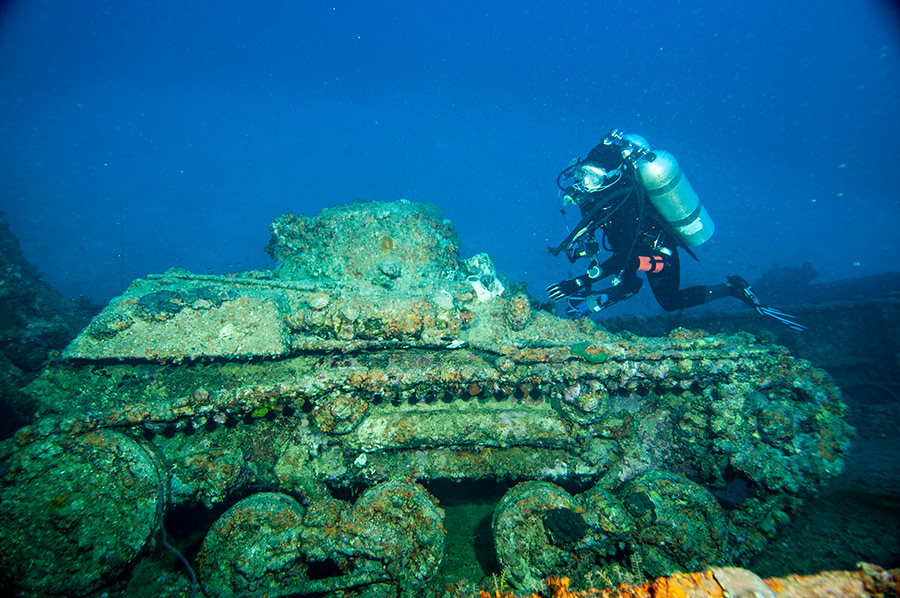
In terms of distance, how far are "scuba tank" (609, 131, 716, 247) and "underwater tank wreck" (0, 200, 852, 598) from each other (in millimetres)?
2797

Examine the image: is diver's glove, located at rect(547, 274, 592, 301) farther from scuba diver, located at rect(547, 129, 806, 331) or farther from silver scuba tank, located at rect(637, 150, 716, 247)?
silver scuba tank, located at rect(637, 150, 716, 247)

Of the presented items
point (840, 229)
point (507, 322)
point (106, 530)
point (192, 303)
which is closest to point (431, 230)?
point (507, 322)

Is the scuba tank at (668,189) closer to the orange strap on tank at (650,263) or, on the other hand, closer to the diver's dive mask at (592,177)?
the diver's dive mask at (592,177)

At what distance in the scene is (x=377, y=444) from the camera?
3051 millimetres

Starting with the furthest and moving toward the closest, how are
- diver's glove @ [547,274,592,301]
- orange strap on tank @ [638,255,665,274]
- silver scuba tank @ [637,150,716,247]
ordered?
diver's glove @ [547,274,592,301] < orange strap on tank @ [638,255,665,274] < silver scuba tank @ [637,150,716,247]

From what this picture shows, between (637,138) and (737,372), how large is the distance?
467 cm

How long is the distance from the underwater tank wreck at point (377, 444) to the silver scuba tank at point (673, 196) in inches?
110

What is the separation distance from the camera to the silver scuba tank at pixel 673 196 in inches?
222

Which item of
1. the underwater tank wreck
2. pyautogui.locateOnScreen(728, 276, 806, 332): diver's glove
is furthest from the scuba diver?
the underwater tank wreck

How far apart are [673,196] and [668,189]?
171mm

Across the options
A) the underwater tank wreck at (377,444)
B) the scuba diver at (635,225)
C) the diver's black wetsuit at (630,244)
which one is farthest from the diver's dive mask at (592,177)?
the underwater tank wreck at (377,444)

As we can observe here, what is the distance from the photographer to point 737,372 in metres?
3.71

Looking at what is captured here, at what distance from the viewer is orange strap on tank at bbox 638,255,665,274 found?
5895 millimetres

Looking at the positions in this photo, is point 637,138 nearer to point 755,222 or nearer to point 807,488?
point 807,488
